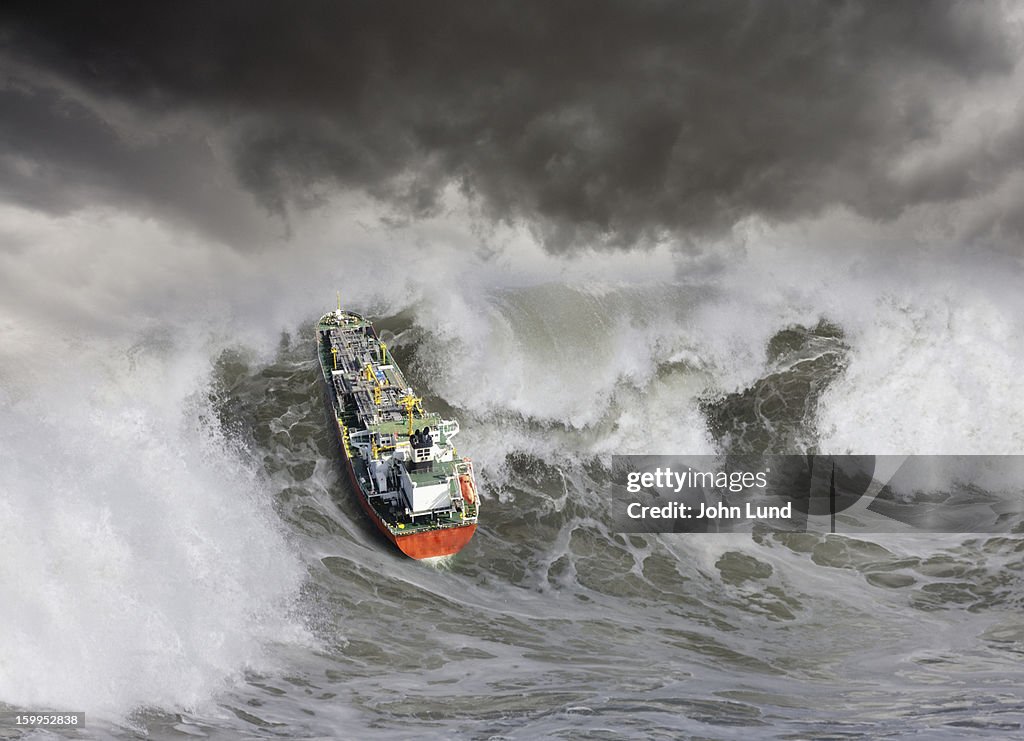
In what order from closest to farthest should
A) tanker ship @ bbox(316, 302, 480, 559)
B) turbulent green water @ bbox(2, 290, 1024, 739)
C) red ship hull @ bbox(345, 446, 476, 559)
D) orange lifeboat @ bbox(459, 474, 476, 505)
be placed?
turbulent green water @ bbox(2, 290, 1024, 739) < red ship hull @ bbox(345, 446, 476, 559) < tanker ship @ bbox(316, 302, 480, 559) < orange lifeboat @ bbox(459, 474, 476, 505)

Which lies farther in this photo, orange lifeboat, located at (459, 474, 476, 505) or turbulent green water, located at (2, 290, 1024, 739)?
orange lifeboat, located at (459, 474, 476, 505)

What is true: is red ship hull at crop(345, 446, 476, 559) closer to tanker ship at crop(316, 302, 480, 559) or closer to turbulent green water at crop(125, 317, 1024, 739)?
tanker ship at crop(316, 302, 480, 559)

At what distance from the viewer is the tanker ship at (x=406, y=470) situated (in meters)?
30.6

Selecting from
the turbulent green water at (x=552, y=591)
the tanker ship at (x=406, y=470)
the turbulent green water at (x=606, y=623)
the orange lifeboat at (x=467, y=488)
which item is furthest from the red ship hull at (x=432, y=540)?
the orange lifeboat at (x=467, y=488)

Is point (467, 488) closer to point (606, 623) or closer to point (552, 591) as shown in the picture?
point (552, 591)

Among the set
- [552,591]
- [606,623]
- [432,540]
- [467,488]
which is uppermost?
[467,488]

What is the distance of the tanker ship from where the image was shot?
100ft

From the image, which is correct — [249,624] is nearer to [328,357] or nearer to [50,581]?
[50,581]

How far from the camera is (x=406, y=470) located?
31891mm

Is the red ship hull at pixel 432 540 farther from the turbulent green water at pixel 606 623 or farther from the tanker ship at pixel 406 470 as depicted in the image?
the turbulent green water at pixel 606 623

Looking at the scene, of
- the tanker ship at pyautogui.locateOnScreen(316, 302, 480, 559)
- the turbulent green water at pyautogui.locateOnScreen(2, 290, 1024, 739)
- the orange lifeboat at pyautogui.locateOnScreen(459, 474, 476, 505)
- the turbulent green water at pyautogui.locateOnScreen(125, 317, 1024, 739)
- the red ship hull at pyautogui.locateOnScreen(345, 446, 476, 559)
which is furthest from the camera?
the orange lifeboat at pyautogui.locateOnScreen(459, 474, 476, 505)

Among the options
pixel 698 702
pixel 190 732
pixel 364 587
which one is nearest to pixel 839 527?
pixel 698 702

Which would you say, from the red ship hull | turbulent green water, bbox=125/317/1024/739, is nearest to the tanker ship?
the red ship hull

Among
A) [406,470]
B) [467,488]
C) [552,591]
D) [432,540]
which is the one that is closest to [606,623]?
[552,591]
